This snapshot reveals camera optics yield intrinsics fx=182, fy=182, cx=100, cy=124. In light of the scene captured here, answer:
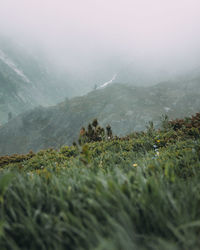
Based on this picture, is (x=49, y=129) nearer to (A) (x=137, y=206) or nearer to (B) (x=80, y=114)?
(B) (x=80, y=114)

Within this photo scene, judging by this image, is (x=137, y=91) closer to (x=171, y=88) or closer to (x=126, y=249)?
(x=171, y=88)

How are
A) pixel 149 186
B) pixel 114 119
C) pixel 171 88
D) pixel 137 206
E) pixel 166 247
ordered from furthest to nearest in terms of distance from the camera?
1. pixel 171 88
2. pixel 114 119
3. pixel 149 186
4. pixel 137 206
5. pixel 166 247

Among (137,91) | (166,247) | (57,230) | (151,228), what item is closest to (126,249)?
(166,247)

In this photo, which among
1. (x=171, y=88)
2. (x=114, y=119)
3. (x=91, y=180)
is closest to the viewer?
(x=91, y=180)

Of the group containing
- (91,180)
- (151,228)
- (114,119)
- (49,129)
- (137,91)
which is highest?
(137,91)

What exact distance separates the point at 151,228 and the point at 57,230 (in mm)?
480

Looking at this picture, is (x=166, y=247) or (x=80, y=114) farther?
(x=80, y=114)

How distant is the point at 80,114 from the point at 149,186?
4318 inches

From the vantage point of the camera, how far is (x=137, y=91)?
4478 inches

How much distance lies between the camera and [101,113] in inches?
4016

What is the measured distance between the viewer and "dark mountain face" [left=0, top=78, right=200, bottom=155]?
3295 inches

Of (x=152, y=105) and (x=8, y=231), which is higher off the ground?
(x=152, y=105)

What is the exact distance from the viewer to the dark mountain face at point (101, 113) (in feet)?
275

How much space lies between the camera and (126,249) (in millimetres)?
671
